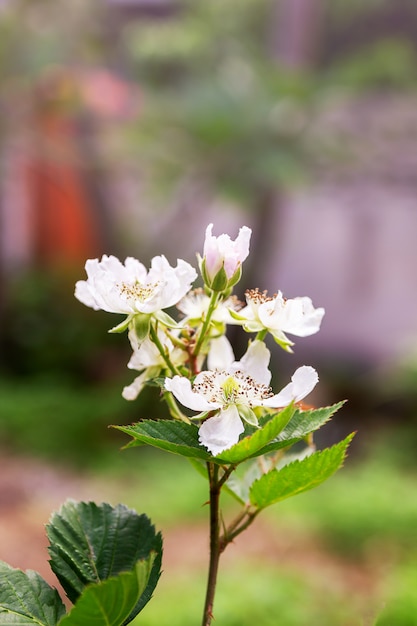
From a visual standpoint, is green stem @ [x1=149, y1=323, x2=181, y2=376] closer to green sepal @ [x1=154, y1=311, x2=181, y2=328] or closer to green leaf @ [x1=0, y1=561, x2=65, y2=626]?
green sepal @ [x1=154, y1=311, x2=181, y2=328]

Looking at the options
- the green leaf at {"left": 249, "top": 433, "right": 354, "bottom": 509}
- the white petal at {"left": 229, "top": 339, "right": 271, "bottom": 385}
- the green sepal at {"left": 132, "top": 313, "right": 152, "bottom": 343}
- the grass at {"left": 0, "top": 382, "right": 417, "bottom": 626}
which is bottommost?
the green leaf at {"left": 249, "top": 433, "right": 354, "bottom": 509}

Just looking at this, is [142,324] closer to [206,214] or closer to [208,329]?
[208,329]

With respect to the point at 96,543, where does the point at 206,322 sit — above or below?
above

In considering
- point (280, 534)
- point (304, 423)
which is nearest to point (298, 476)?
point (304, 423)

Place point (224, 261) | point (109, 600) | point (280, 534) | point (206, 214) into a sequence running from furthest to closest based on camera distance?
1. point (206, 214)
2. point (280, 534)
3. point (224, 261)
4. point (109, 600)

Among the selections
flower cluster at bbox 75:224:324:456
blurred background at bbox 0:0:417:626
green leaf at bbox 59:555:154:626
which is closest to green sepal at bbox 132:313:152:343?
flower cluster at bbox 75:224:324:456

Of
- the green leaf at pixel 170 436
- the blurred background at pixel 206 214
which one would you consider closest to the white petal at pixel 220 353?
the green leaf at pixel 170 436

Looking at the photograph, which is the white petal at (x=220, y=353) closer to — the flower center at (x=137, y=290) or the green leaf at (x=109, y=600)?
the flower center at (x=137, y=290)
